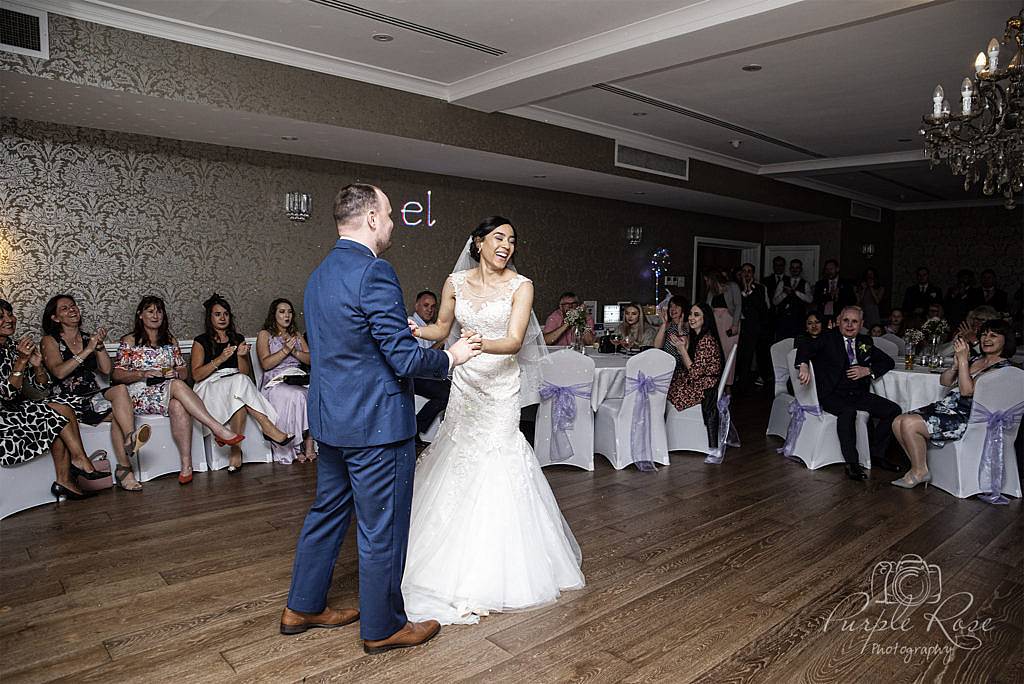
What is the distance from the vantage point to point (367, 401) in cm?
241

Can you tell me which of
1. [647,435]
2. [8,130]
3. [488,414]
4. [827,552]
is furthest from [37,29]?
[827,552]

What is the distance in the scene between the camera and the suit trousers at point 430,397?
503 cm

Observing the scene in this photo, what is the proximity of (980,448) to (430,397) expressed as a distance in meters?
3.64

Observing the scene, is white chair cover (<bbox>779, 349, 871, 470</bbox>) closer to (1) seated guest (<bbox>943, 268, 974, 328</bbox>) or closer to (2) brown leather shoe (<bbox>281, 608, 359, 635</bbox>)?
(2) brown leather shoe (<bbox>281, 608, 359, 635</bbox>)

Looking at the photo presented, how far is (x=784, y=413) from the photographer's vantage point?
6.21 m

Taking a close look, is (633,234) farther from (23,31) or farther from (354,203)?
(354,203)

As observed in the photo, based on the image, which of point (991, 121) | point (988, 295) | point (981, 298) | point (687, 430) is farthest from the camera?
point (981, 298)

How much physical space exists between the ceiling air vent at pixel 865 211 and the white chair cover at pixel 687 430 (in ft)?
23.0

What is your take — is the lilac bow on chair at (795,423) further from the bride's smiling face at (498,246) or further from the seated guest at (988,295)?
the seated guest at (988,295)

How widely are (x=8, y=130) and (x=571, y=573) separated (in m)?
4.60

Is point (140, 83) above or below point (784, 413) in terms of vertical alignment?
above

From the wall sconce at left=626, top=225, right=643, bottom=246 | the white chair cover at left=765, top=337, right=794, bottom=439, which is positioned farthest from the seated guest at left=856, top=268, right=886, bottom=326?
the white chair cover at left=765, top=337, right=794, bottom=439

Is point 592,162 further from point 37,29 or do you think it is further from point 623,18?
point 37,29

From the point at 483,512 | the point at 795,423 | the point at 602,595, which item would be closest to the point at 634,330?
the point at 795,423
